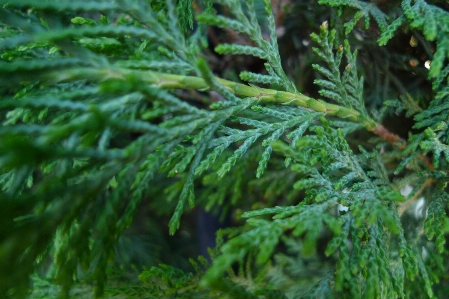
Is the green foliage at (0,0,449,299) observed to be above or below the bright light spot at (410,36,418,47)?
below

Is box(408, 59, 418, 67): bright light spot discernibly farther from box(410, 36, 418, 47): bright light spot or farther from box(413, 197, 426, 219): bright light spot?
box(413, 197, 426, 219): bright light spot

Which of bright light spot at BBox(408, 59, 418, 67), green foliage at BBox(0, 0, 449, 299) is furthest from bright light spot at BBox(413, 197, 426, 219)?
bright light spot at BBox(408, 59, 418, 67)

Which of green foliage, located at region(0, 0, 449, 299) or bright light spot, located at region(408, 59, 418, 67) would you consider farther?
bright light spot, located at region(408, 59, 418, 67)

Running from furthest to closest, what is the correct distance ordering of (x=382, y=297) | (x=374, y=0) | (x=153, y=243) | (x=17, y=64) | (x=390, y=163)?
1. (x=153, y=243)
2. (x=390, y=163)
3. (x=374, y=0)
4. (x=382, y=297)
5. (x=17, y=64)

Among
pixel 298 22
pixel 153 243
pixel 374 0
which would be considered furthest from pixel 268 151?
pixel 153 243

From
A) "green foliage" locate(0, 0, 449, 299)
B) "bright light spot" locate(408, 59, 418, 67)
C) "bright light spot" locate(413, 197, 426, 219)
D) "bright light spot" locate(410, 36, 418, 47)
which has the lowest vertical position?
"bright light spot" locate(413, 197, 426, 219)

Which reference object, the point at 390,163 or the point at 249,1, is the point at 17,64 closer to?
the point at 249,1

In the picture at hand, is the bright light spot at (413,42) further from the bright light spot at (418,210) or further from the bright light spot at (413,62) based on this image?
the bright light spot at (418,210)

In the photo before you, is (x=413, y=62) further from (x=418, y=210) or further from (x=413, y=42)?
(x=418, y=210)

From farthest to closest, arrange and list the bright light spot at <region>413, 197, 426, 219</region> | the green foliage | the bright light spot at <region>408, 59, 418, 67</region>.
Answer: the bright light spot at <region>413, 197, 426, 219</region> < the bright light spot at <region>408, 59, 418, 67</region> < the green foliage

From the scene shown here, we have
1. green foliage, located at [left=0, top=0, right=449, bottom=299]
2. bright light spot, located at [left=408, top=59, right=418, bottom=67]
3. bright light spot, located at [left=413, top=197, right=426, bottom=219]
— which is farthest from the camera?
bright light spot, located at [left=413, top=197, right=426, bottom=219]

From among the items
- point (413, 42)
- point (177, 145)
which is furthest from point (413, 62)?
point (177, 145)
